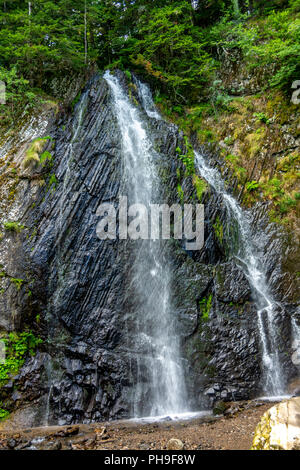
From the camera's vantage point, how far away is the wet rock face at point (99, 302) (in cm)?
801

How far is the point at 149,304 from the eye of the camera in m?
9.42

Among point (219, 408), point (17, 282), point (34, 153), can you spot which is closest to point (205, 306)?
point (219, 408)

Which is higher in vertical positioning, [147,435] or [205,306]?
[205,306]

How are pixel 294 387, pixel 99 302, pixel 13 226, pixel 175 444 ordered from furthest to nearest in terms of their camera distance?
pixel 13 226 < pixel 99 302 < pixel 294 387 < pixel 175 444

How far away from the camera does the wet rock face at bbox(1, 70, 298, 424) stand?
26.3 ft

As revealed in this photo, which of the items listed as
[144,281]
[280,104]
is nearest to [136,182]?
[144,281]

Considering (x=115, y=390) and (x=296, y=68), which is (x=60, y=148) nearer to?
(x=115, y=390)

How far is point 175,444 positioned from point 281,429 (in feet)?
7.91

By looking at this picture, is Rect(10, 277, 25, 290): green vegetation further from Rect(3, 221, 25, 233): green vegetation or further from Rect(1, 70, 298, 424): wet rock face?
Rect(3, 221, 25, 233): green vegetation

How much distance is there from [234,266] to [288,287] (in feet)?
6.52

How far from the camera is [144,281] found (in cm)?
964

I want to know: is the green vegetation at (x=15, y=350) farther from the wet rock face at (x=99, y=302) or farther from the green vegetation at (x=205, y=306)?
the green vegetation at (x=205, y=306)

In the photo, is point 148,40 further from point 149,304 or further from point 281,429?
point 281,429

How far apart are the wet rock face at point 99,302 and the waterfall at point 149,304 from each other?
0.82ft
